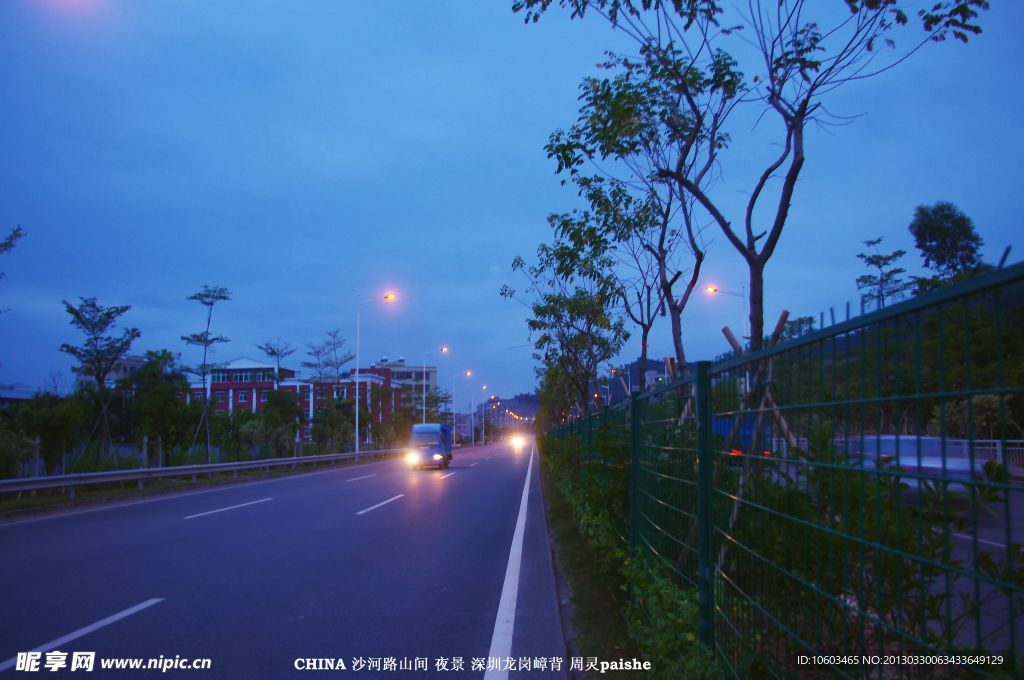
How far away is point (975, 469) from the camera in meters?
1.62

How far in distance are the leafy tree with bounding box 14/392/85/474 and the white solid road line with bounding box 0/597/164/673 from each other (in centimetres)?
1468

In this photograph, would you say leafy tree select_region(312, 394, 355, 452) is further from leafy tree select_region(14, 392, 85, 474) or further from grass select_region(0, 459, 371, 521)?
leafy tree select_region(14, 392, 85, 474)

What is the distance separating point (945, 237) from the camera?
21.2 m

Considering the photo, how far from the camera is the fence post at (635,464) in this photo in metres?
5.66

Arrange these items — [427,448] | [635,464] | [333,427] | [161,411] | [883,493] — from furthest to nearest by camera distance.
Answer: [333,427] → [427,448] → [161,411] → [635,464] → [883,493]

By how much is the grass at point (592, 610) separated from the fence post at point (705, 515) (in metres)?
0.90

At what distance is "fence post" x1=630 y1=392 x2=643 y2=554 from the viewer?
5660 millimetres

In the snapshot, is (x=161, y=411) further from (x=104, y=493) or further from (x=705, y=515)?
(x=705, y=515)

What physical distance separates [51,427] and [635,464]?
1844 centimetres

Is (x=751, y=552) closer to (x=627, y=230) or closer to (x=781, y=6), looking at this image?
(x=781, y=6)

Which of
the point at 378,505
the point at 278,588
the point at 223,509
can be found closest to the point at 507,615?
the point at 278,588

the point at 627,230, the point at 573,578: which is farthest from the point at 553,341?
the point at 573,578

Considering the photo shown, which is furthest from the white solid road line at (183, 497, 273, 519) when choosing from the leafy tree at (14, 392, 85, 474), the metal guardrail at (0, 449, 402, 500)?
the leafy tree at (14, 392, 85, 474)

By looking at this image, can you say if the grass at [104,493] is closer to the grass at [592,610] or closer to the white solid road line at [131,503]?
the white solid road line at [131,503]
